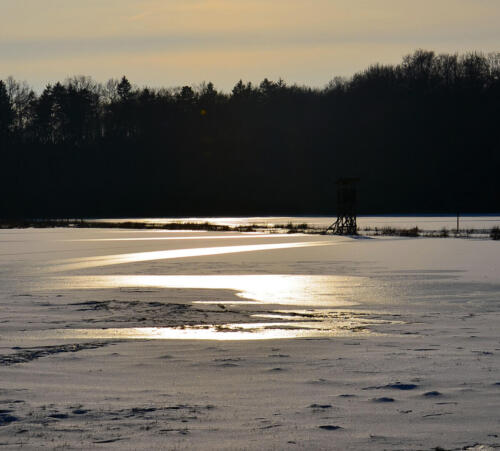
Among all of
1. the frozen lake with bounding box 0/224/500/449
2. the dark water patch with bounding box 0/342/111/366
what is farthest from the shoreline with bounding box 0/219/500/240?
the dark water patch with bounding box 0/342/111/366

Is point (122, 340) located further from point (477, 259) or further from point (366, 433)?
point (477, 259)

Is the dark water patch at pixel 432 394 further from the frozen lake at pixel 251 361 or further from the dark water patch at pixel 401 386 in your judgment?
the dark water patch at pixel 401 386

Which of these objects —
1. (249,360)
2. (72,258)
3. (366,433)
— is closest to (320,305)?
(249,360)

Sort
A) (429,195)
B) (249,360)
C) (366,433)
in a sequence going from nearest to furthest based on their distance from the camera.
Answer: (366,433) < (249,360) < (429,195)

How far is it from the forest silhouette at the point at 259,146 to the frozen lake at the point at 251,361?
87.5m

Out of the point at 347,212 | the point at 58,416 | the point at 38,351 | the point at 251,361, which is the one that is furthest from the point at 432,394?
the point at 347,212

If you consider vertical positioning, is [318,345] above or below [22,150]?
below

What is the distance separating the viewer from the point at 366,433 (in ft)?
25.0

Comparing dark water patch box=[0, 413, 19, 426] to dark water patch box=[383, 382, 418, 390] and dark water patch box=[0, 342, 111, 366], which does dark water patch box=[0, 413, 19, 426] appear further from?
dark water patch box=[383, 382, 418, 390]

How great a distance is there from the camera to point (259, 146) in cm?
12625

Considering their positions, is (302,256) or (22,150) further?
(22,150)

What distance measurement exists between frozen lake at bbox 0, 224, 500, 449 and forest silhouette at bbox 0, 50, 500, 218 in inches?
3445

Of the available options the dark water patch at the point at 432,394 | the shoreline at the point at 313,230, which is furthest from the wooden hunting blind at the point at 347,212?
the dark water patch at the point at 432,394

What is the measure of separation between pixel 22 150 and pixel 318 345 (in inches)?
4420
